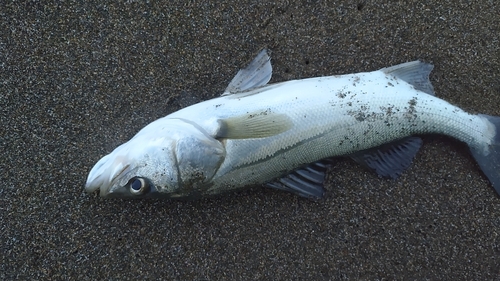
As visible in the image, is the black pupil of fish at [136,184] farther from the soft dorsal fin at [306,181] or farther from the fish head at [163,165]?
the soft dorsal fin at [306,181]

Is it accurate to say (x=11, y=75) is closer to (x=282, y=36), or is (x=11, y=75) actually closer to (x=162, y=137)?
(x=162, y=137)

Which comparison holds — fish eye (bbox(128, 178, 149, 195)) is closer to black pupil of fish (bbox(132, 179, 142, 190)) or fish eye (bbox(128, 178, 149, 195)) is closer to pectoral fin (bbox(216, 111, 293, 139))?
black pupil of fish (bbox(132, 179, 142, 190))

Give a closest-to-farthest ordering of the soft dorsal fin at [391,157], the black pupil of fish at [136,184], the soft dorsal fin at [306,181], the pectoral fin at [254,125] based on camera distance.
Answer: the black pupil of fish at [136,184] → the pectoral fin at [254,125] → the soft dorsal fin at [306,181] → the soft dorsal fin at [391,157]

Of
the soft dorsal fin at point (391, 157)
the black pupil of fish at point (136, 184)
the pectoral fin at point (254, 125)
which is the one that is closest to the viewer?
the black pupil of fish at point (136, 184)

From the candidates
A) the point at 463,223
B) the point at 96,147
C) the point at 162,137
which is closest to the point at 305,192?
the point at 162,137

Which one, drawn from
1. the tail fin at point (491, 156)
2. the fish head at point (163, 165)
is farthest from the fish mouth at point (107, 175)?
the tail fin at point (491, 156)

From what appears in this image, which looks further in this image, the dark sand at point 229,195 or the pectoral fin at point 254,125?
the dark sand at point 229,195

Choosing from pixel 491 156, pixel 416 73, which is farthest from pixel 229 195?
pixel 491 156

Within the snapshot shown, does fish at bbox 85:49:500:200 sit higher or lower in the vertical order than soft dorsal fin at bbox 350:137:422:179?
→ higher

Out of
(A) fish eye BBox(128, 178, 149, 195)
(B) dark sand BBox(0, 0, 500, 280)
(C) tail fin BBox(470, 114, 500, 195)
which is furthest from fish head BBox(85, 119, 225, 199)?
(C) tail fin BBox(470, 114, 500, 195)
